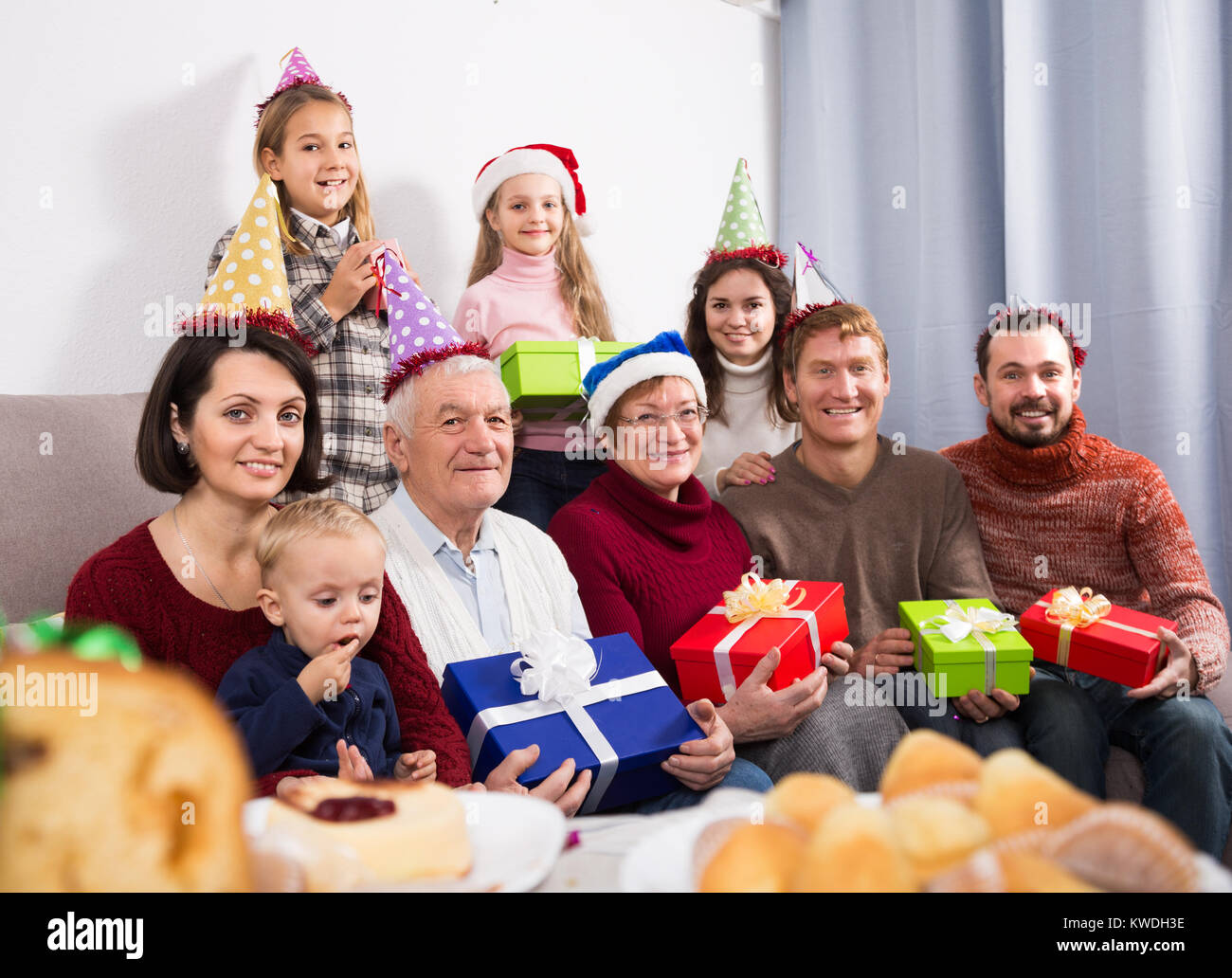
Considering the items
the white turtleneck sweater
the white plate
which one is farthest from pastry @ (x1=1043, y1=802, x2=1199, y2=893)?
the white turtleneck sweater

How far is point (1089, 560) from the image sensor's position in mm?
2102

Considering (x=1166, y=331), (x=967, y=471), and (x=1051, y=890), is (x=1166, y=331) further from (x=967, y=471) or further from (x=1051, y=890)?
(x=1051, y=890)

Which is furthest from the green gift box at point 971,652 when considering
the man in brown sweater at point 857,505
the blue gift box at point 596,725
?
the blue gift box at point 596,725

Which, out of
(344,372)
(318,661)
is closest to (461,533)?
(318,661)

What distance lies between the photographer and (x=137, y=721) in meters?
0.38

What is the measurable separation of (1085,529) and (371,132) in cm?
229

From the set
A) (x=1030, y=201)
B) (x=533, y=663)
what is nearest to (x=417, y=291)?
(x=533, y=663)

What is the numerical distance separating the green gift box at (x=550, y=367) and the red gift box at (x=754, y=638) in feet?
2.15

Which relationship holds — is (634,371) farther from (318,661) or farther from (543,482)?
(318,661)

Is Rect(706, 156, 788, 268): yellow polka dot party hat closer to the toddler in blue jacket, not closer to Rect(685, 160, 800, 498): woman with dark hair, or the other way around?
Rect(685, 160, 800, 498): woman with dark hair

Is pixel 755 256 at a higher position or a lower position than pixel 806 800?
higher

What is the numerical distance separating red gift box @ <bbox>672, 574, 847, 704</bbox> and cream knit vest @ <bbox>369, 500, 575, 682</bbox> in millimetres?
254

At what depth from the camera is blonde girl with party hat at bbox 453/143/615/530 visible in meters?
2.48

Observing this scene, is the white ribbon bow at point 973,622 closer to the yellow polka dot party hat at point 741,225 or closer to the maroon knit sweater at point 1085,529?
the maroon knit sweater at point 1085,529
